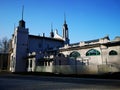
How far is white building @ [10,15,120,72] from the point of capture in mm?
37400

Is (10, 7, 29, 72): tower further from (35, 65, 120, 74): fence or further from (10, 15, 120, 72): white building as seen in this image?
(35, 65, 120, 74): fence

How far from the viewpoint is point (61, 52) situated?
157 feet

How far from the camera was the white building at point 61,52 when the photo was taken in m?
37.4

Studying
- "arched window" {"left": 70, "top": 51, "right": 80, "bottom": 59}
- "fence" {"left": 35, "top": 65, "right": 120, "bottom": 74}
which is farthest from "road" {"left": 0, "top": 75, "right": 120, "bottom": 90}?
"arched window" {"left": 70, "top": 51, "right": 80, "bottom": 59}

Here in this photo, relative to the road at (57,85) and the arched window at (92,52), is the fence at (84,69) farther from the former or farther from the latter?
the road at (57,85)

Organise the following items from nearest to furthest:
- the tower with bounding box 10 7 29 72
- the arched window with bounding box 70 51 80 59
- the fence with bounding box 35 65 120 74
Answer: the fence with bounding box 35 65 120 74, the arched window with bounding box 70 51 80 59, the tower with bounding box 10 7 29 72

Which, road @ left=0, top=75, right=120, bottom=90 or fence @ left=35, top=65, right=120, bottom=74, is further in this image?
fence @ left=35, top=65, right=120, bottom=74

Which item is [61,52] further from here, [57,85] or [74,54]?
[57,85]

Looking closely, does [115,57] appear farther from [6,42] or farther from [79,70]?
[6,42]

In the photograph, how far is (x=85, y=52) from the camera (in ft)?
137

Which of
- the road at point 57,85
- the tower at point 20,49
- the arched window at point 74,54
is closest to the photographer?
the road at point 57,85

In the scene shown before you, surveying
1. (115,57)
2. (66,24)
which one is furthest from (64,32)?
(115,57)

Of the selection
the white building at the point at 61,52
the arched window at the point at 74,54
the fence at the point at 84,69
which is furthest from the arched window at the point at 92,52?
the fence at the point at 84,69

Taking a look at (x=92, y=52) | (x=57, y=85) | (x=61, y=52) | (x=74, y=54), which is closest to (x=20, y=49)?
(x=61, y=52)
